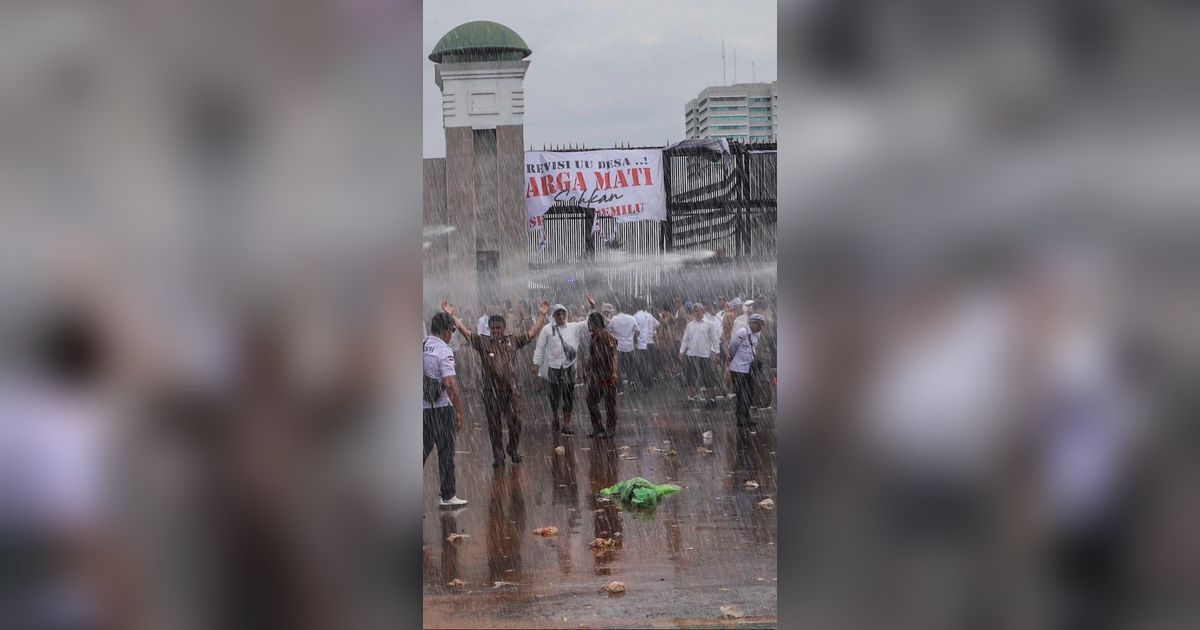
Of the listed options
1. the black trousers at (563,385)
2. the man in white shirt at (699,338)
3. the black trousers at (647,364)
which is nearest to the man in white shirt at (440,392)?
the black trousers at (563,385)

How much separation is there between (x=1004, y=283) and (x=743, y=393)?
337 inches

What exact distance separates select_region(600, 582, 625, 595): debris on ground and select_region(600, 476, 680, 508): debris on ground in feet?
6.22

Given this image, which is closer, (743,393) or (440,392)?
(440,392)

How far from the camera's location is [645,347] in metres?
13.3

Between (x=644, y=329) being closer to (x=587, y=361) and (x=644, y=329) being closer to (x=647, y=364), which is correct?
(x=647, y=364)

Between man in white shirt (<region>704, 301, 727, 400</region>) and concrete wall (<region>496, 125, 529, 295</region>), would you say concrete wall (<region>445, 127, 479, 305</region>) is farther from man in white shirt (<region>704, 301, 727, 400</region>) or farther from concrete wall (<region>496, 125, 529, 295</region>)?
man in white shirt (<region>704, 301, 727, 400</region>)

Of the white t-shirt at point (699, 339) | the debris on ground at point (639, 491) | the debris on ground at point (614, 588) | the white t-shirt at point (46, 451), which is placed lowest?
the debris on ground at point (614, 588)

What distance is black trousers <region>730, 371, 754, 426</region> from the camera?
33.5ft

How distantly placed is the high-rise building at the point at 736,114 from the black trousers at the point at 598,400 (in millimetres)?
4805

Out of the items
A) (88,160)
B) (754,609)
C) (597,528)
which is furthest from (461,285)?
(88,160)

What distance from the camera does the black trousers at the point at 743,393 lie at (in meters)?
10.2

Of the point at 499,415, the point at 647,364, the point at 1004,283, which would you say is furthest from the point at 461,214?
the point at 1004,283

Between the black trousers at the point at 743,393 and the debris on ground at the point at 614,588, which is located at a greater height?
the black trousers at the point at 743,393

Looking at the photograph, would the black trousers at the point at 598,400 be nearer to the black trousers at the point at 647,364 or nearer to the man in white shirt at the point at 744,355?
the man in white shirt at the point at 744,355
